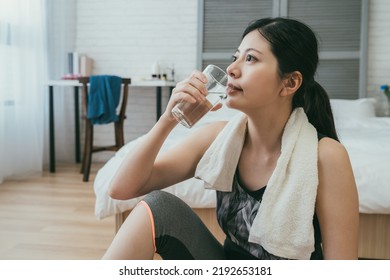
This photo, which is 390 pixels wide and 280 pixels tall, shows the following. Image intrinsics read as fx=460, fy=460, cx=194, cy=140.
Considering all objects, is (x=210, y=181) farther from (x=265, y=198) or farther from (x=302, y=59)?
(x=302, y=59)

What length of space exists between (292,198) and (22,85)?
2720 millimetres

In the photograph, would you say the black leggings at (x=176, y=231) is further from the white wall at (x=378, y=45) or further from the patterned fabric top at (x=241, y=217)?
the white wall at (x=378, y=45)

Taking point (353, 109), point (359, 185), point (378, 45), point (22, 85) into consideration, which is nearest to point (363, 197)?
point (359, 185)

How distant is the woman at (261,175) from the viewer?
32.4 inches

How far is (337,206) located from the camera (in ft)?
2.65

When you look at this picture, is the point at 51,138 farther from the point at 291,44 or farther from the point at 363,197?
the point at 291,44

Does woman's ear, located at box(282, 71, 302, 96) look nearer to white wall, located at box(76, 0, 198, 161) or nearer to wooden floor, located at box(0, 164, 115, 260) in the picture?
wooden floor, located at box(0, 164, 115, 260)

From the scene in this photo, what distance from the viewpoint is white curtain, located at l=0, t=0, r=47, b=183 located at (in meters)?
2.93

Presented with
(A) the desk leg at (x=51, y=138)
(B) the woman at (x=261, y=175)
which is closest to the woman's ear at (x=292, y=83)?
(B) the woman at (x=261, y=175)

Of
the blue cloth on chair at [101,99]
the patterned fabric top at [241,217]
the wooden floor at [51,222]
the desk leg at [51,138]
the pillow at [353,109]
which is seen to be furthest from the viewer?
the desk leg at [51,138]

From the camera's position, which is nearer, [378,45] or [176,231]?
[176,231]

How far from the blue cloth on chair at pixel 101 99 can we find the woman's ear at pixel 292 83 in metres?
2.30

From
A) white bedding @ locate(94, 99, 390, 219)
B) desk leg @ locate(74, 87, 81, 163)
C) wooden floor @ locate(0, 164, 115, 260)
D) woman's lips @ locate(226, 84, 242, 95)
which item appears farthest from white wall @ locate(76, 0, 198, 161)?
woman's lips @ locate(226, 84, 242, 95)
